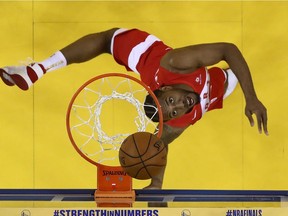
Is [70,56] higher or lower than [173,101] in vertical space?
higher

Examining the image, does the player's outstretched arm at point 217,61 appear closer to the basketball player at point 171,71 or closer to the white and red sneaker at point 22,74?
the basketball player at point 171,71

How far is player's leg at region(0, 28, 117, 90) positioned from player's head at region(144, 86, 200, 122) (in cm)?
47

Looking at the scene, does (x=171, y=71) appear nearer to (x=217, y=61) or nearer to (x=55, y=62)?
(x=217, y=61)

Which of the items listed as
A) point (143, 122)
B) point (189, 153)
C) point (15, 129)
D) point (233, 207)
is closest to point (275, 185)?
point (189, 153)

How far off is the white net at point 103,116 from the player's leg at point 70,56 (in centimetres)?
19

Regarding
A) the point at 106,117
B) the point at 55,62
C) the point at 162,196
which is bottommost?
the point at 162,196

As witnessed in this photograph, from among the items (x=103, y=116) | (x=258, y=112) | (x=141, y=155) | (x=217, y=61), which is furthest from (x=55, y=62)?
(x=141, y=155)

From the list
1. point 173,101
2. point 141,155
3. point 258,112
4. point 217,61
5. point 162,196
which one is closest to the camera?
point 141,155

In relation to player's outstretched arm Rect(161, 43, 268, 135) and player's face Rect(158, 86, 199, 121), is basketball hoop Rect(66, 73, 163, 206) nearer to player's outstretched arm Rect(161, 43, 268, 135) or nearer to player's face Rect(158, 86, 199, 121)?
player's face Rect(158, 86, 199, 121)

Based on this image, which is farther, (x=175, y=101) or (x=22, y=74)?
(x=22, y=74)

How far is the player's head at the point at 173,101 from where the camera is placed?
487cm

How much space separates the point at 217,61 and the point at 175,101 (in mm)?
361

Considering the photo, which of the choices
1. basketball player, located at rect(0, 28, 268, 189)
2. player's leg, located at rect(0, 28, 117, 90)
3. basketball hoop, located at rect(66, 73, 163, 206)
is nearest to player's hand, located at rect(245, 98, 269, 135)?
basketball player, located at rect(0, 28, 268, 189)

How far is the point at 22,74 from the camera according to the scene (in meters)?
5.14
